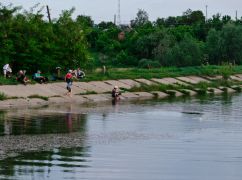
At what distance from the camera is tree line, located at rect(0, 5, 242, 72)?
153 ft

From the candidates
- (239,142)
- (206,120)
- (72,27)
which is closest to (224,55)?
(72,27)

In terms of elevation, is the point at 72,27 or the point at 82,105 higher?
the point at 72,27

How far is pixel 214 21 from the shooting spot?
313ft

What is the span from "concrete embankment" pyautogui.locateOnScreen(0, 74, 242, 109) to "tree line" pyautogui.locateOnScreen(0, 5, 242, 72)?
396 centimetres

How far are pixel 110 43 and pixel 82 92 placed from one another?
4445 cm

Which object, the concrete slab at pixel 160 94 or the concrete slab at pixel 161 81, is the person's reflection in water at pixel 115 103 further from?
the concrete slab at pixel 161 81

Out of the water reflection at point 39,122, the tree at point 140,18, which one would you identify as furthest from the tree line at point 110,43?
the water reflection at point 39,122

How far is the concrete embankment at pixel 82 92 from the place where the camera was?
124 ft

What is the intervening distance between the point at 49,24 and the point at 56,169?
35.4m

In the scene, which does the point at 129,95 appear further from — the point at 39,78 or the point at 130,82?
the point at 39,78

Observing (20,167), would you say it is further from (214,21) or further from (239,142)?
(214,21)

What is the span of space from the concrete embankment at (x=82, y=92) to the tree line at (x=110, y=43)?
396cm

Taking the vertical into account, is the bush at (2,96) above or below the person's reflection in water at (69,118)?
above

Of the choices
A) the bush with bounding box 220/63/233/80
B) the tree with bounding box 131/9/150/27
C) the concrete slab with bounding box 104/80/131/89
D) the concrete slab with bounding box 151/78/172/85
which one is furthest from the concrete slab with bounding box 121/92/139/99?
the tree with bounding box 131/9/150/27
